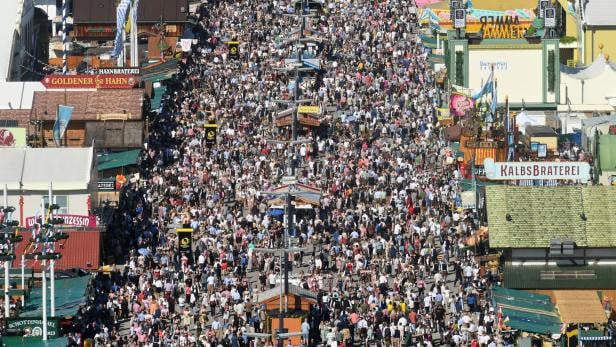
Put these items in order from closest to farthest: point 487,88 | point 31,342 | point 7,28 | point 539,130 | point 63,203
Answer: point 31,342 → point 63,203 → point 539,130 → point 487,88 → point 7,28

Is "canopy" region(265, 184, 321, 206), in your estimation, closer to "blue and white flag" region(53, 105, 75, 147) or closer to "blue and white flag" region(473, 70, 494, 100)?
"blue and white flag" region(53, 105, 75, 147)

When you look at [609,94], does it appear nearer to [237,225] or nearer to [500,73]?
[500,73]

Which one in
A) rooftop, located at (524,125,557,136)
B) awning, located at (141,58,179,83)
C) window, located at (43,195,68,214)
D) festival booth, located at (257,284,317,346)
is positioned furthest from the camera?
awning, located at (141,58,179,83)

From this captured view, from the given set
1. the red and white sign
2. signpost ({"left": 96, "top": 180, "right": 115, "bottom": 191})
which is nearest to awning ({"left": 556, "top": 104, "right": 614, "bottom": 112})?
signpost ({"left": 96, "top": 180, "right": 115, "bottom": 191})

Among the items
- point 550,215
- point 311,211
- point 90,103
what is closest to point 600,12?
point 90,103

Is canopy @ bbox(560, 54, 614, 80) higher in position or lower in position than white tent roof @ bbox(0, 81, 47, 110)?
higher

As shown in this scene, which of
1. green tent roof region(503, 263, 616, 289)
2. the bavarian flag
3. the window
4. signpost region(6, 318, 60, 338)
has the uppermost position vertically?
the bavarian flag

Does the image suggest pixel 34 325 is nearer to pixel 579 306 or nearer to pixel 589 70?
pixel 579 306
